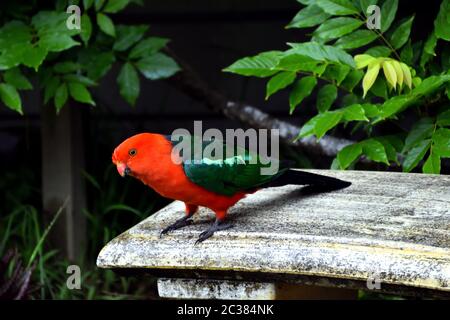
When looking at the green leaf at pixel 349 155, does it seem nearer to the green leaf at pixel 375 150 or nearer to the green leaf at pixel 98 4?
the green leaf at pixel 375 150

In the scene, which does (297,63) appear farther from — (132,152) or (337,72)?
(132,152)

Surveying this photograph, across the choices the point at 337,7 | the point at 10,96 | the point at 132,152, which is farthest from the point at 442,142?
the point at 10,96

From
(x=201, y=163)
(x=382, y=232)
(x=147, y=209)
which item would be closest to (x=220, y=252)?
(x=201, y=163)

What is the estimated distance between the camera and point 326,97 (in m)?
2.46

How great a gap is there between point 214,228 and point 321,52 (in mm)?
707

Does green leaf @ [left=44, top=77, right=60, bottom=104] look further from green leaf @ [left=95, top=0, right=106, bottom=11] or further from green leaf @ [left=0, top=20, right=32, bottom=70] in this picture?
green leaf @ [left=95, top=0, right=106, bottom=11]

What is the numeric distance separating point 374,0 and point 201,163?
89 centimetres

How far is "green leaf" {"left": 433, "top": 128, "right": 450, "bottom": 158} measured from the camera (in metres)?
2.19

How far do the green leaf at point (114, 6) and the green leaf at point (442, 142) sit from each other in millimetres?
1155

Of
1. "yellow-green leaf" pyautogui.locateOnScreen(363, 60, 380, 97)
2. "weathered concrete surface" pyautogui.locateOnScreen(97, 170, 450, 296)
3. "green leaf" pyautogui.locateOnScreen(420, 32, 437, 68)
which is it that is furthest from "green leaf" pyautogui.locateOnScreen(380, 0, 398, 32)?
"weathered concrete surface" pyautogui.locateOnScreen(97, 170, 450, 296)

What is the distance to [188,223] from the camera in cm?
191

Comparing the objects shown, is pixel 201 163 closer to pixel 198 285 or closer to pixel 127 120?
pixel 198 285

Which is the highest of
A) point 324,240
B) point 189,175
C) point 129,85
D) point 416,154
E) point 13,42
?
point 13,42

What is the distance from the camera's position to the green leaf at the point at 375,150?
2289 millimetres
